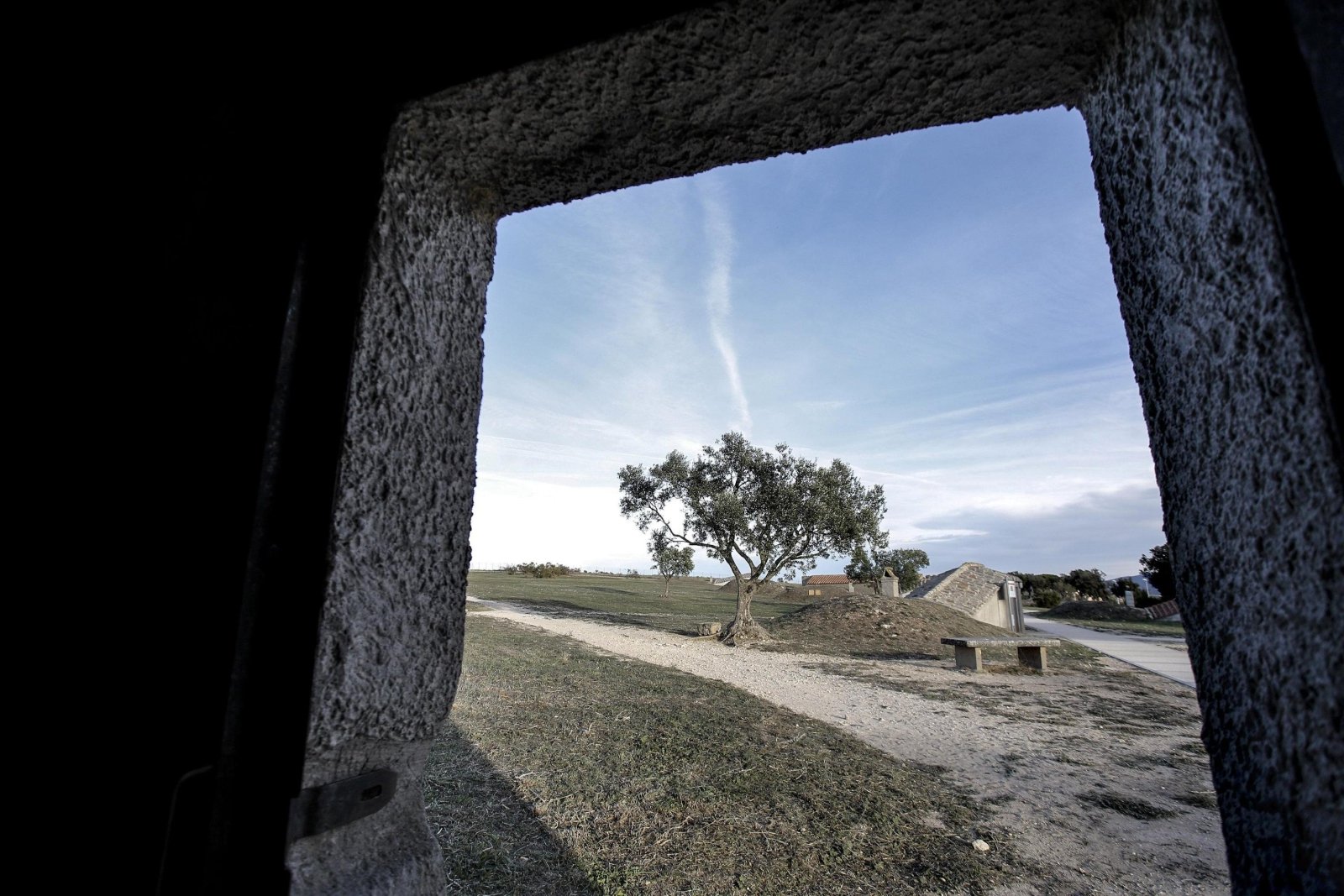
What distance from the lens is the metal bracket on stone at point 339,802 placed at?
103 centimetres

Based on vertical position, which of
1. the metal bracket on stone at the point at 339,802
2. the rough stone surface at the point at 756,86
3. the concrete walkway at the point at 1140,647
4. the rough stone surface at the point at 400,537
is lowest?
the concrete walkway at the point at 1140,647

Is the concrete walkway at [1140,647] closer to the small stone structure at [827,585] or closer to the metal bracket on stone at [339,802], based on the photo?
the metal bracket on stone at [339,802]

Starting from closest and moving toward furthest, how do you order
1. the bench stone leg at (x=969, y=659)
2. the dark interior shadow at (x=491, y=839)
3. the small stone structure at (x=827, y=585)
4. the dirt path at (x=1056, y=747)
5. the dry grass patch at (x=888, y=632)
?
1. the dark interior shadow at (x=491, y=839)
2. the dirt path at (x=1056, y=747)
3. the bench stone leg at (x=969, y=659)
4. the dry grass patch at (x=888, y=632)
5. the small stone structure at (x=827, y=585)

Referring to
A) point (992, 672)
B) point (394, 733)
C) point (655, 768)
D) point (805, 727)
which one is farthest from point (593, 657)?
point (394, 733)

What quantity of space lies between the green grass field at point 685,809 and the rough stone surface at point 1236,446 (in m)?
3.16

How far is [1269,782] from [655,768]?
16.3 ft

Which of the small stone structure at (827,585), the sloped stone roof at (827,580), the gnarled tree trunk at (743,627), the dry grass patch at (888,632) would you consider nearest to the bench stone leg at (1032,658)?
the dry grass patch at (888,632)

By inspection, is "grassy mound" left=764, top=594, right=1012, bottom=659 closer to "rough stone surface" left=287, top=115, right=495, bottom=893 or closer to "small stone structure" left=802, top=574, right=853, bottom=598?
"rough stone surface" left=287, top=115, right=495, bottom=893

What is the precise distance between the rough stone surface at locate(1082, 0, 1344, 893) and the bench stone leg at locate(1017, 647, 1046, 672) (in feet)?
42.1

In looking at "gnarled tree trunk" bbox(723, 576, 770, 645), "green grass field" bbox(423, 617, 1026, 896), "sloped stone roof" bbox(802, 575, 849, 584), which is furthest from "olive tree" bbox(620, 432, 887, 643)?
"sloped stone roof" bbox(802, 575, 849, 584)

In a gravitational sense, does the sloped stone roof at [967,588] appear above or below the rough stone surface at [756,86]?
below

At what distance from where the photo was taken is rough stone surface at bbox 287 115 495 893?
3.53 ft

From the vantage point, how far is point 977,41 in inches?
40.7

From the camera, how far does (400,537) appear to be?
119 centimetres
